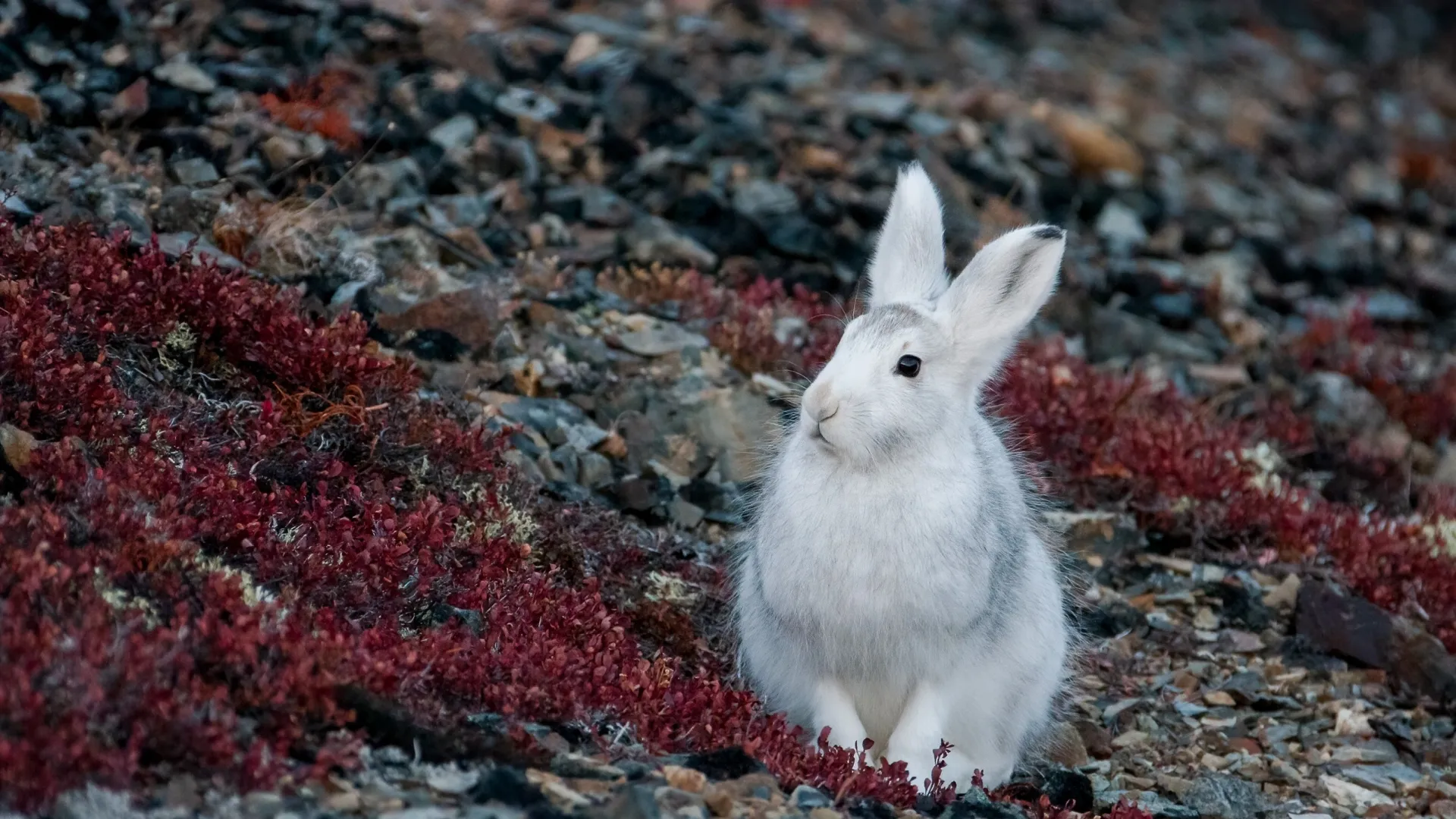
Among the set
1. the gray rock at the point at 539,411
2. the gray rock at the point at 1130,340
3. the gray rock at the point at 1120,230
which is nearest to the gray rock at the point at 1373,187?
the gray rock at the point at 1120,230

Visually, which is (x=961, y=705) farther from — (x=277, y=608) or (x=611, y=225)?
(x=611, y=225)

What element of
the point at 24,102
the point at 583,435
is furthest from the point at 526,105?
the point at 583,435

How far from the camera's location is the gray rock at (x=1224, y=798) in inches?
296

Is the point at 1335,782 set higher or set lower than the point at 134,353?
lower

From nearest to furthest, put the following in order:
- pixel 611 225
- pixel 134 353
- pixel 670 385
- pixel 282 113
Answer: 1. pixel 134 353
2. pixel 670 385
3. pixel 282 113
4. pixel 611 225

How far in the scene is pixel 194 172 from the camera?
998 cm

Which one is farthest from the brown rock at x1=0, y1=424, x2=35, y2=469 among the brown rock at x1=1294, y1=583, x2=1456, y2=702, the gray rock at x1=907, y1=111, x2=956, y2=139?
the gray rock at x1=907, y1=111, x2=956, y2=139

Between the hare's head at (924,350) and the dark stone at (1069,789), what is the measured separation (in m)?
1.75

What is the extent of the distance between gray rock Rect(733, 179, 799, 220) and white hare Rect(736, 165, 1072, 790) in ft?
15.7

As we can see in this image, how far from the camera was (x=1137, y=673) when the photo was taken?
9.01 meters

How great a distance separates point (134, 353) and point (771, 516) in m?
3.09

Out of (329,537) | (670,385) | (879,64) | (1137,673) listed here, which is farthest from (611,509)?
(879,64)

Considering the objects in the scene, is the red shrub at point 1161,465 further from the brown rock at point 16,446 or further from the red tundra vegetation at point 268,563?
the brown rock at point 16,446

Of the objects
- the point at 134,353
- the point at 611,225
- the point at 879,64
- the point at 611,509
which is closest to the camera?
the point at 134,353
